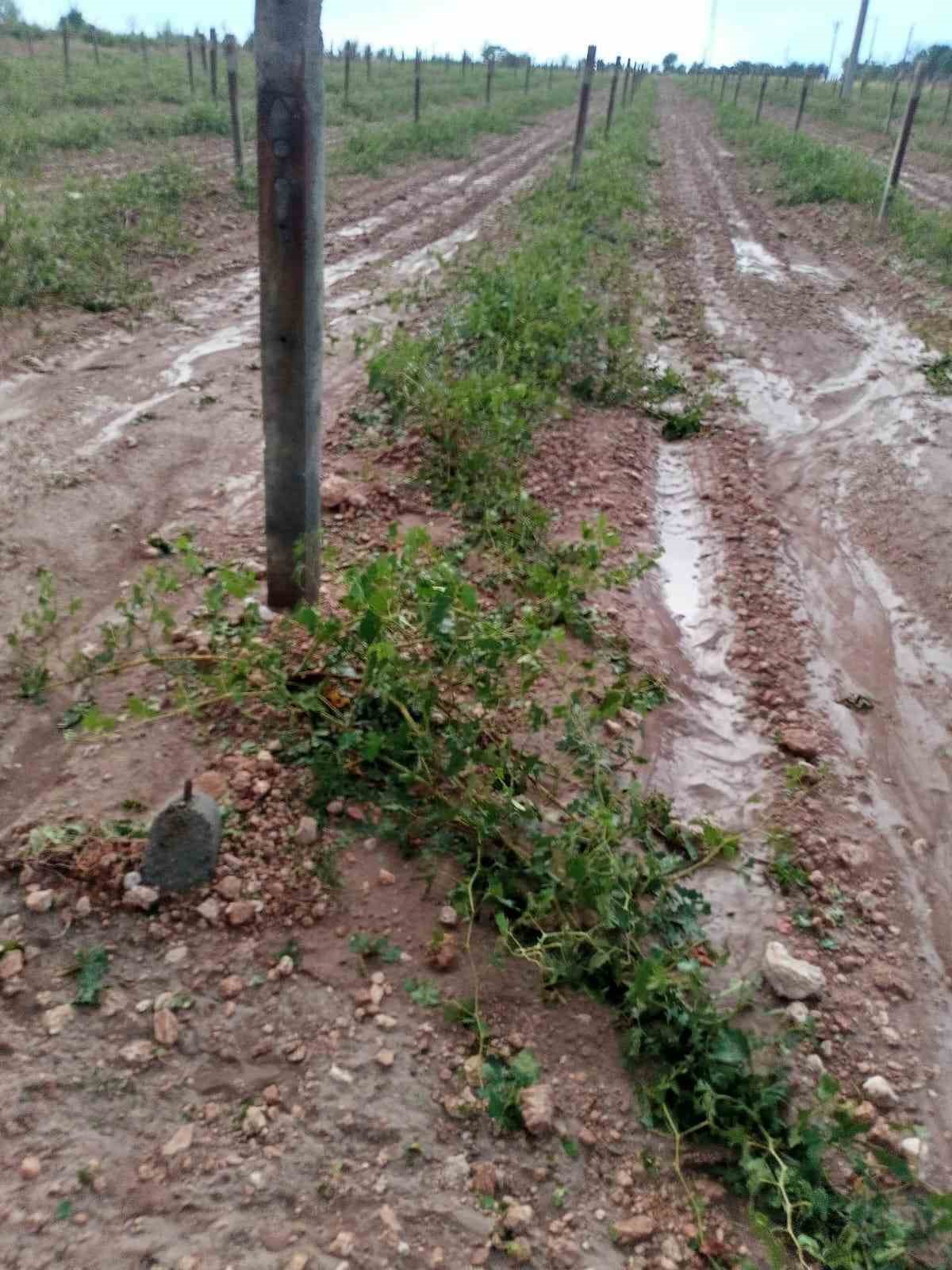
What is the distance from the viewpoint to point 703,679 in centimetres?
465

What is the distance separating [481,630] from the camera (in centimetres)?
346

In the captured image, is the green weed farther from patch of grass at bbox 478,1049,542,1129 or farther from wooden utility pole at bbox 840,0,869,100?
wooden utility pole at bbox 840,0,869,100

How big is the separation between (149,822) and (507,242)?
32.6 feet

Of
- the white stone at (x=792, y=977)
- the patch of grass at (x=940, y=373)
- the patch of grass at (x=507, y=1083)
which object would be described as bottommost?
the white stone at (x=792, y=977)

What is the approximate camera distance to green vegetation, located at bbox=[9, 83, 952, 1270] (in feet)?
8.21

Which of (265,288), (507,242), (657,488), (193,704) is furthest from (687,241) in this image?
(193,704)

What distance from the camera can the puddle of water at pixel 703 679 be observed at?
154 inches

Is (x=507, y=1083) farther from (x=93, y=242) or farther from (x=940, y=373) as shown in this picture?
(x=93, y=242)

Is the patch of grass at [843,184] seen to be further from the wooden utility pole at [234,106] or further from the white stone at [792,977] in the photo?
the white stone at [792,977]

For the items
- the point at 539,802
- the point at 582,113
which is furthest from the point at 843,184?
the point at 539,802

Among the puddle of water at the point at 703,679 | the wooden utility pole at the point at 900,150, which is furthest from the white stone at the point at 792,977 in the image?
the wooden utility pole at the point at 900,150

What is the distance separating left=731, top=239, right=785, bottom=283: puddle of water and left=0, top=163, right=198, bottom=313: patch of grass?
677cm

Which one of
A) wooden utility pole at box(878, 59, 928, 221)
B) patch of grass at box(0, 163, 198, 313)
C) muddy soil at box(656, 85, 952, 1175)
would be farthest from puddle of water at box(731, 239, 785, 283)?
patch of grass at box(0, 163, 198, 313)

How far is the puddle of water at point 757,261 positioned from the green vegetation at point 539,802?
320 inches
